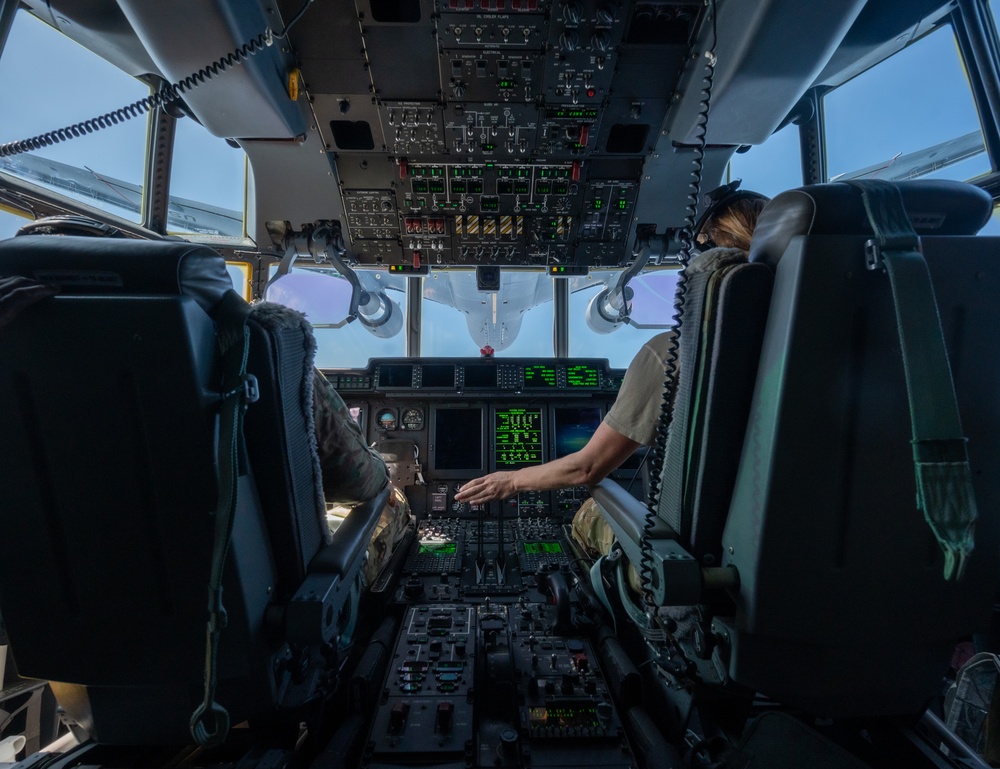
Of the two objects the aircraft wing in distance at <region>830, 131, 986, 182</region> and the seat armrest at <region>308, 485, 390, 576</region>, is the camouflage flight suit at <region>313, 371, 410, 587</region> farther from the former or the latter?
the aircraft wing in distance at <region>830, 131, 986, 182</region>

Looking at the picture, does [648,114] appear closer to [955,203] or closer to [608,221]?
[608,221]

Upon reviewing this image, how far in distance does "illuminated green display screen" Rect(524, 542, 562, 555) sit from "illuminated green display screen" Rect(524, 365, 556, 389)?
0.93 metres

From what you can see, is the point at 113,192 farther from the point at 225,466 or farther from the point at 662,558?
the point at 662,558

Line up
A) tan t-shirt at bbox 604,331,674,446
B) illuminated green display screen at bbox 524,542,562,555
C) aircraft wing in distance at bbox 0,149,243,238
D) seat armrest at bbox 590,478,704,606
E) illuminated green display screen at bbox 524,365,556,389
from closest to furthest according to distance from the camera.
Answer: seat armrest at bbox 590,478,704,606
tan t-shirt at bbox 604,331,674,446
aircraft wing in distance at bbox 0,149,243,238
illuminated green display screen at bbox 524,542,562,555
illuminated green display screen at bbox 524,365,556,389

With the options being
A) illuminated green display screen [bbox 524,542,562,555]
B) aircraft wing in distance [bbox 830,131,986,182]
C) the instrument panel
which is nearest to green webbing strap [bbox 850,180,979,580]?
the instrument panel

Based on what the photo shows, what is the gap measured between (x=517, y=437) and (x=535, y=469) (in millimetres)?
1141

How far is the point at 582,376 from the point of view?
2.81 meters

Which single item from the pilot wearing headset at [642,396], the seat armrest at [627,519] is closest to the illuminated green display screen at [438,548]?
the pilot wearing headset at [642,396]

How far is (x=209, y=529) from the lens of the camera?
81 centimetres

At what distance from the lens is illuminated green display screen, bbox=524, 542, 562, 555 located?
2.25 meters

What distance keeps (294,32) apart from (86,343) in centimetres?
176

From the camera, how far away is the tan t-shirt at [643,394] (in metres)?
1.24

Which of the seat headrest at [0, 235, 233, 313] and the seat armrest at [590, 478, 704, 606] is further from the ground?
the seat headrest at [0, 235, 233, 313]

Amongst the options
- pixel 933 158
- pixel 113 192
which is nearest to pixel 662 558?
pixel 933 158
